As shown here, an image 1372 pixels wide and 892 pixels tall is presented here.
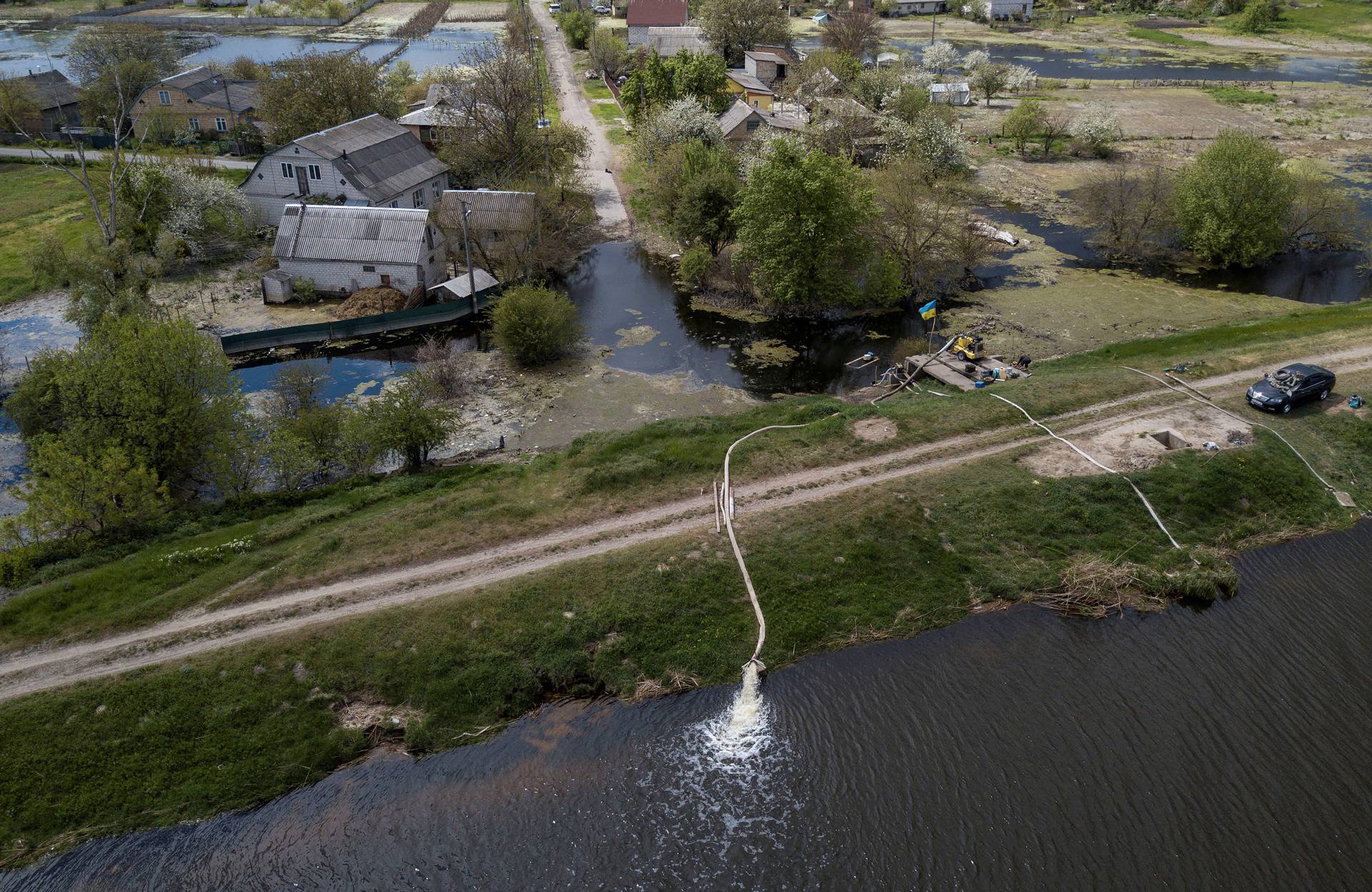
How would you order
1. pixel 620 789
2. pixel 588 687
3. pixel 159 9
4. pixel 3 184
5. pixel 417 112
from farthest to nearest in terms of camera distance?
pixel 159 9, pixel 417 112, pixel 3 184, pixel 588 687, pixel 620 789

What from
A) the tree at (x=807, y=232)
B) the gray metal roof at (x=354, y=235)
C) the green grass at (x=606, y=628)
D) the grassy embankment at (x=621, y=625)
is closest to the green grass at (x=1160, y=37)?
the tree at (x=807, y=232)

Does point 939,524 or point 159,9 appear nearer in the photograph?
point 939,524

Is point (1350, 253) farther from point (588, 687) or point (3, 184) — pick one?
point (3, 184)

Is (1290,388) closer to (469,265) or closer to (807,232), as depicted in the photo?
(807,232)

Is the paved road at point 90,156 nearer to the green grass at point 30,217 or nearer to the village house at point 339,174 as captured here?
the green grass at point 30,217

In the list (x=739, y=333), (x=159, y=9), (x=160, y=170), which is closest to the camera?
(x=739, y=333)

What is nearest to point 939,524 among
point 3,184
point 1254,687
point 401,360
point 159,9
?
point 1254,687
